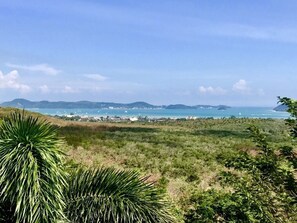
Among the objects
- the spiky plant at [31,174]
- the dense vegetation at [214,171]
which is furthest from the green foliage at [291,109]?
the spiky plant at [31,174]

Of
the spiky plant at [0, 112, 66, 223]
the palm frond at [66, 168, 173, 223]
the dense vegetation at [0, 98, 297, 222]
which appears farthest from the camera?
the palm frond at [66, 168, 173, 223]

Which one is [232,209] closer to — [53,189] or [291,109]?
[291,109]

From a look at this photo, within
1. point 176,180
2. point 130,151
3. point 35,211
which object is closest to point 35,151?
point 35,211

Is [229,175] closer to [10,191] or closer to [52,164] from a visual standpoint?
[52,164]

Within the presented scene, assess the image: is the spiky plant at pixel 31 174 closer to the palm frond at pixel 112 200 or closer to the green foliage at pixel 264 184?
the palm frond at pixel 112 200

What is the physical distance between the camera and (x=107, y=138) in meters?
36.7

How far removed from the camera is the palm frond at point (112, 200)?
847 cm

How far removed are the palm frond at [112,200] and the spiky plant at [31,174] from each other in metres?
0.54

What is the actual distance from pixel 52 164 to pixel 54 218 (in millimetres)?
946

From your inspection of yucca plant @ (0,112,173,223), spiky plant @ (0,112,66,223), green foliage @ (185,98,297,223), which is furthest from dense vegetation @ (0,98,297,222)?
spiky plant @ (0,112,66,223)

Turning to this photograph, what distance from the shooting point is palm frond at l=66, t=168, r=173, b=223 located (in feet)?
27.8

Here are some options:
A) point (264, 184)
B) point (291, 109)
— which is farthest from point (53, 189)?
point (291, 109)

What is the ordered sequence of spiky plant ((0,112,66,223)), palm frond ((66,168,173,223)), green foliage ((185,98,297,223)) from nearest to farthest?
spiky plant ((0,112,66,223)) → green foliage ((185,98,297,223)) → palm frond ((66,168,173,223))

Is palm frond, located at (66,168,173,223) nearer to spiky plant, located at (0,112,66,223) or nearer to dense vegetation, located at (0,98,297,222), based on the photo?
dense vegetation, located at (0,98,297,222)
